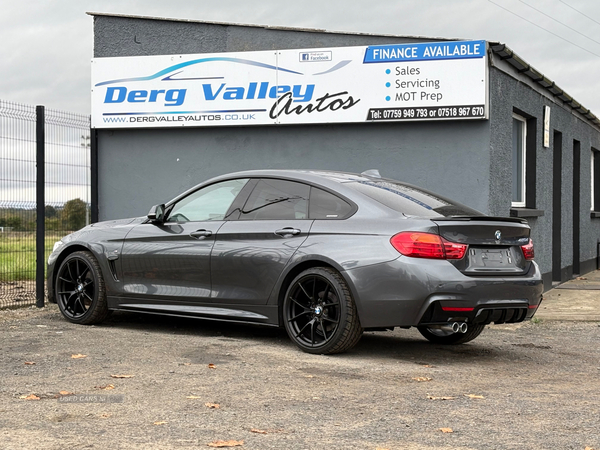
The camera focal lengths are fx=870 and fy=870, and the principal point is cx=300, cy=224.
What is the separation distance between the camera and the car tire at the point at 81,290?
8422 millimetres

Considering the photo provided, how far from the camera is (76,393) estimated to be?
17.6 ft

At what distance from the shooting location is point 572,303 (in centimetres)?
1140

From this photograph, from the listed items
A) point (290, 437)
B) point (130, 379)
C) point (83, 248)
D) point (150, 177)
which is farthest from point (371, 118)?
point (290, 437)

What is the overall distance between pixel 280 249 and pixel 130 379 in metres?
1.85

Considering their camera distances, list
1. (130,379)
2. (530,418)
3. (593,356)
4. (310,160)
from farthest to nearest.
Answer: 1. (310,160)
2. (593,356)
3. (130,379)
4. (530,418)

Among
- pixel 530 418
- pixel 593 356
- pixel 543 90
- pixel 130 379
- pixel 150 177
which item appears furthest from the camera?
pixel 543 90

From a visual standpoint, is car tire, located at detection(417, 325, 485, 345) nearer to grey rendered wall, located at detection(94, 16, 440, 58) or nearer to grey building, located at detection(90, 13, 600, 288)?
grey building, located at detection(90, 13, 600, 288)

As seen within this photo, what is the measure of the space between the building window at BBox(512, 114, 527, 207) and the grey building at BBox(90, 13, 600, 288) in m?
0.02

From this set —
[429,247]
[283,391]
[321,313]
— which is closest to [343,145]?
[321,313]

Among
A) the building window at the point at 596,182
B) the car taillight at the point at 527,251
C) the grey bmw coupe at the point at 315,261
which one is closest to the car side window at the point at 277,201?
the grey bmw coupe at the point at 315,261

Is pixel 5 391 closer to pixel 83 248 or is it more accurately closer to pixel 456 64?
pixel 83 248

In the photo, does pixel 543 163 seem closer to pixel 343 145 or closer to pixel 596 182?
pixel 343 145

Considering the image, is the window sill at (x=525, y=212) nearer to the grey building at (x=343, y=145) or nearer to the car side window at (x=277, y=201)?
the grey building at (x=343, y=145)

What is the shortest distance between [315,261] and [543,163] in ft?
25.1
